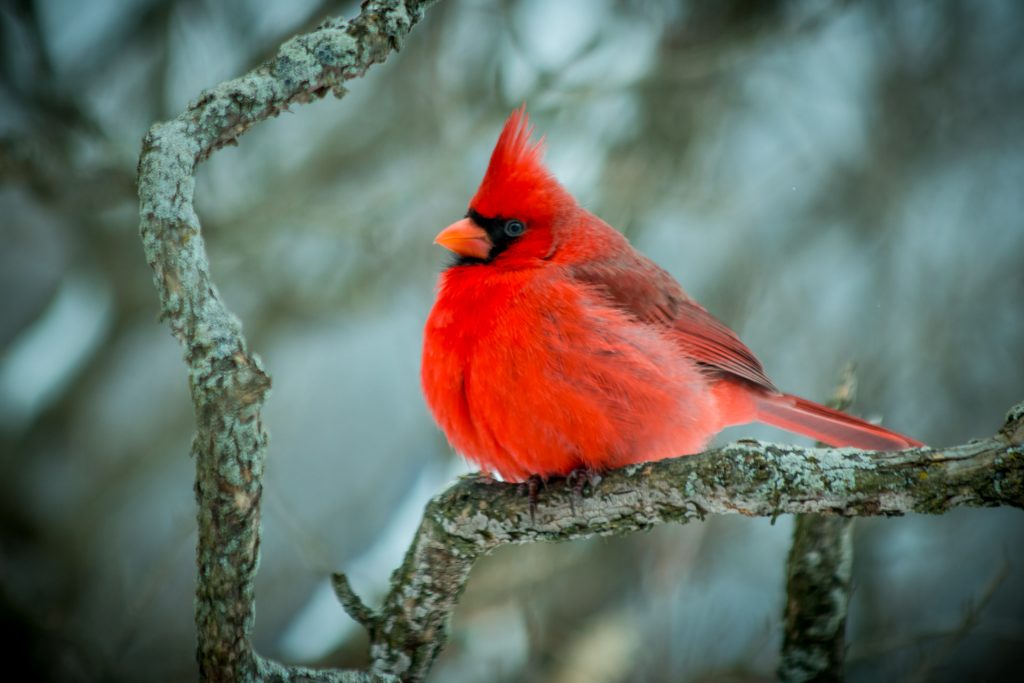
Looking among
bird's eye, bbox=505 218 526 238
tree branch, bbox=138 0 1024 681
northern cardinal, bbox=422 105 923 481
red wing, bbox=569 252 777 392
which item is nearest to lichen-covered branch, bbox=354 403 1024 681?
tree branch, bbox=138 0 1024 681

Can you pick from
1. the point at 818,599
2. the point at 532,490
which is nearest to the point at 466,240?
the point at 532,490

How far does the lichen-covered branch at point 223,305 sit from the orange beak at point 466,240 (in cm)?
112

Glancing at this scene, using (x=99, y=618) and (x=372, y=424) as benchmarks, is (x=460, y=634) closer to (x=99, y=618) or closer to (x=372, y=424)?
(x=99, y=618)

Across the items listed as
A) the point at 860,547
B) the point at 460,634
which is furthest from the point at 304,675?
the point at 860,547

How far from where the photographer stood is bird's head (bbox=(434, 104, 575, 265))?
3.24 meters

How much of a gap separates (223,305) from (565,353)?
3.87 ft

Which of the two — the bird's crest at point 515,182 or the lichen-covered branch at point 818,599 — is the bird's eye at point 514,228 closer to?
the bird's crest at point 515,182

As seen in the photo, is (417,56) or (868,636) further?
(417,56)

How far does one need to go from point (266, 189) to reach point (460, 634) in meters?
2.31

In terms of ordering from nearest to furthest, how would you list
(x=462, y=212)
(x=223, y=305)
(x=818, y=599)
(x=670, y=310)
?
(x=223, y=305) < (x=818, y=599) < (x=670, y=310) < (x=462, y=212)

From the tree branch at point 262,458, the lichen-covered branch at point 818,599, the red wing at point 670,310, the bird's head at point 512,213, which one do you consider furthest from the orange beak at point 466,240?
the lichen-covered branch at point 818,599

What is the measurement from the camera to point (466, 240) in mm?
3240

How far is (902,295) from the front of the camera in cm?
518

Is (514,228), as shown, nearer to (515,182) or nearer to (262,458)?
(515,182)
